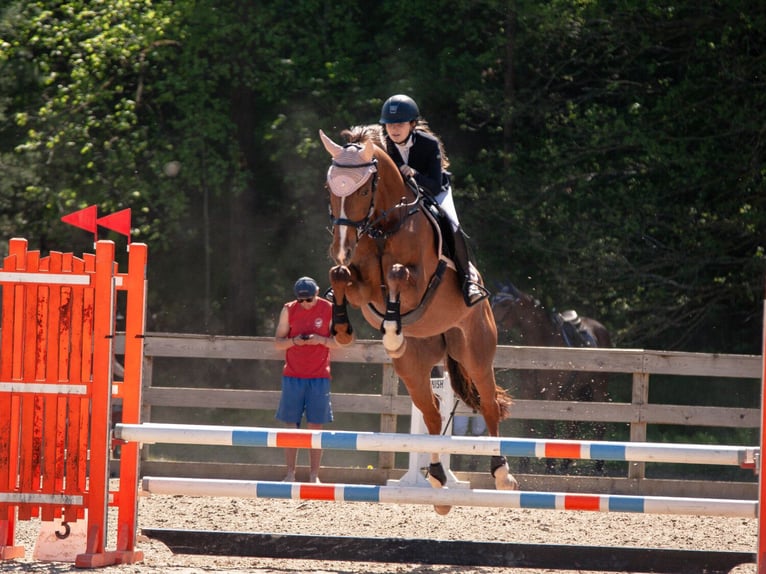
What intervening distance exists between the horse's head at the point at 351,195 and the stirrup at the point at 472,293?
32.8 inches

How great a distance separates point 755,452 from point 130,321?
10.3 feet

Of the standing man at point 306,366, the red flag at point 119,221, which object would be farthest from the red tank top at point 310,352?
the red flag at point 119,221

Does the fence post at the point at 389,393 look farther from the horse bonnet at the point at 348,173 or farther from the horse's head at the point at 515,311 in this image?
the horse bonnet at the point at 348,173

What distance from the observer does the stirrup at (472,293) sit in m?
6.07

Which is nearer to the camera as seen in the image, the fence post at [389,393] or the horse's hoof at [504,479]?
the horse's hoof at [504,479]

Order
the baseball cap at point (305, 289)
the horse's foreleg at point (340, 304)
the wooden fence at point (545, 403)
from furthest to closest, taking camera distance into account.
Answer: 1. the wooden fence at point (545, 403)
2. the baseball cap at point (305, 289)
3. the horse's foreleg at point (340, 304)

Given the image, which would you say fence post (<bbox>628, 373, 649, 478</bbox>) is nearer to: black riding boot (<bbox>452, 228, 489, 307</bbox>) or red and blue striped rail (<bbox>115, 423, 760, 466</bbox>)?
black riding boot (<bbox>452, 228, 489, 307</bbox>)

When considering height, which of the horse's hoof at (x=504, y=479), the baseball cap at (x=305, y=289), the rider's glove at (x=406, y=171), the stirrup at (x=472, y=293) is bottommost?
the horse's hoof at (x=504, y=479)

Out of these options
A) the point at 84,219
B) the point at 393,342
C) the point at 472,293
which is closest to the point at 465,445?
the point at 393,342

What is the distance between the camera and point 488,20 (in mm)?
15977

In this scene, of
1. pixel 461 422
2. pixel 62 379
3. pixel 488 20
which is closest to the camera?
pixel 62 379

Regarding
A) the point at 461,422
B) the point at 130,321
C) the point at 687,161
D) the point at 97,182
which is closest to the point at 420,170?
the point at 130,321

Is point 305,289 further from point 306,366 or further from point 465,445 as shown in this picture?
point 465,445

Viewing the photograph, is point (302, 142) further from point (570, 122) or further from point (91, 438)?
point (91, 438)
